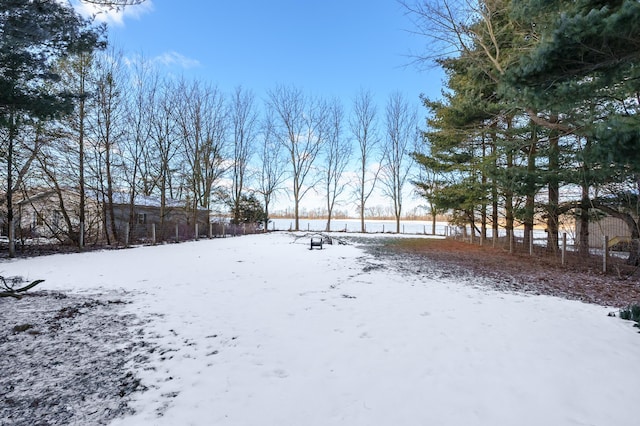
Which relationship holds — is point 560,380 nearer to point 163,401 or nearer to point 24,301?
point 163,401

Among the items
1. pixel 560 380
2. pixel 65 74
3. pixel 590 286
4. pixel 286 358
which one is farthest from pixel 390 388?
pixel 65 74

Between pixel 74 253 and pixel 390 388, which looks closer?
pixel 390 388

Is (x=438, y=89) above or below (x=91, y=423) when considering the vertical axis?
above

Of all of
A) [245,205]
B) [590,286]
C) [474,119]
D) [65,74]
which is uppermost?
[65,74]

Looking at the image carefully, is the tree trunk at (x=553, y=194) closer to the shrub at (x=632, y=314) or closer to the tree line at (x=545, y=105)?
the tree line at (x=545, y=105)

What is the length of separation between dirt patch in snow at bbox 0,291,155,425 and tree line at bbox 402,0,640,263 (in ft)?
16.5

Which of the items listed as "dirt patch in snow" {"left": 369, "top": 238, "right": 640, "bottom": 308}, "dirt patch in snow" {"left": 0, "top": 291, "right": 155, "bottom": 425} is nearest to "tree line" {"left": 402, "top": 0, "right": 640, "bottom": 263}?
"dirt patch in snow" {"left": 369, "top": 238, "right": 640, "bottom": 308}

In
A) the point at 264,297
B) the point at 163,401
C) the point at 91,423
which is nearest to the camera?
the point at 91,423

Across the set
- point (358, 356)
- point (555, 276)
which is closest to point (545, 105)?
point (358, 356)

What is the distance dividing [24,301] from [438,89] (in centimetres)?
1760

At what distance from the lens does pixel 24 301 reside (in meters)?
4.48

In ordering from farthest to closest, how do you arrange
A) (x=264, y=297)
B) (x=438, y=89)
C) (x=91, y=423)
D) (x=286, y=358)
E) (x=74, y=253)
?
(x=438, y=89) → (x=74, y=253) → (x=264, y=297) → (x=286, y=358) → (x=91, y=423)

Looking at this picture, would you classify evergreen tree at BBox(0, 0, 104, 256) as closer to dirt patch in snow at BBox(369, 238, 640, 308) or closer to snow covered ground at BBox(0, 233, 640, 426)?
snow covered ground at BBox(0, 233, 640, 426)

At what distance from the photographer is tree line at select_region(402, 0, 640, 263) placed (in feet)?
10.6
